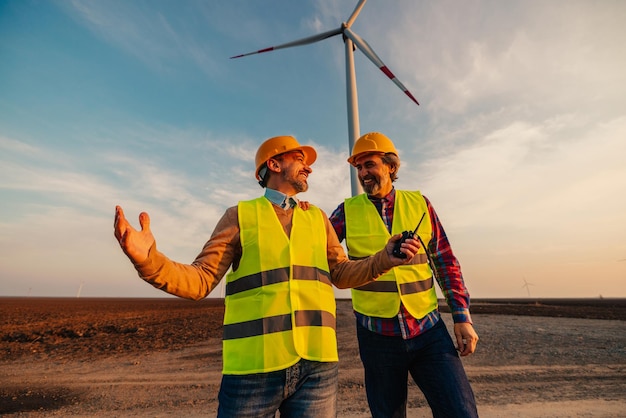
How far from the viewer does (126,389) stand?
8.17m

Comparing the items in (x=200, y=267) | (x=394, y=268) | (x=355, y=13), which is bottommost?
(x=200, y=267)

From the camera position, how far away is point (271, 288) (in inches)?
103

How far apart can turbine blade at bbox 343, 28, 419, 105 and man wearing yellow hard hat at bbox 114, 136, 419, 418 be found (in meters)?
15.1

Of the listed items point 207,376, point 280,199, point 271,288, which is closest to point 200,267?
point 271,288

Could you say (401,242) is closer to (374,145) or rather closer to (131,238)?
(374,145)

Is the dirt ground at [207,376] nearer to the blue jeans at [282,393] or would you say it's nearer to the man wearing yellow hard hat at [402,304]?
the man wearing yellow hard hat at [402,304]

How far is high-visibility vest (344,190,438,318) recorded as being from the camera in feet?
11.3

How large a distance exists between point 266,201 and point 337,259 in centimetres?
86

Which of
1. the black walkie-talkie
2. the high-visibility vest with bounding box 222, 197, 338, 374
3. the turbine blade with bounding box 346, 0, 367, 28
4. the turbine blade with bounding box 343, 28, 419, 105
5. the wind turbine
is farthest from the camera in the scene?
the turbine blade with bounding box 346, 0, 367, 28

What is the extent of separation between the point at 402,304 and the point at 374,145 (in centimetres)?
190

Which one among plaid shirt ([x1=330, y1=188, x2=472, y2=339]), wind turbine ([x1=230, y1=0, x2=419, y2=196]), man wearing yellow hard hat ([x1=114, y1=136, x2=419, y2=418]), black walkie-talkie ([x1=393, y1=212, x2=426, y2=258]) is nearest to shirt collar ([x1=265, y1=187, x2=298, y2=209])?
man wearing yellow hard hat ([x1=114, y1=136, x2=419, y2=418])

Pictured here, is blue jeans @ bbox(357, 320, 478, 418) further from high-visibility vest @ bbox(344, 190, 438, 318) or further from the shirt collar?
the shirt collar

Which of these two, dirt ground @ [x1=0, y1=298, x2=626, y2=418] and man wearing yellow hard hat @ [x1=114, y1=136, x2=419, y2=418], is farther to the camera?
dirt ground @ [x1=0, y1=298, x2=626, y2=418]

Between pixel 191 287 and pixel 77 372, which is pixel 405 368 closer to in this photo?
pixel 191 287
